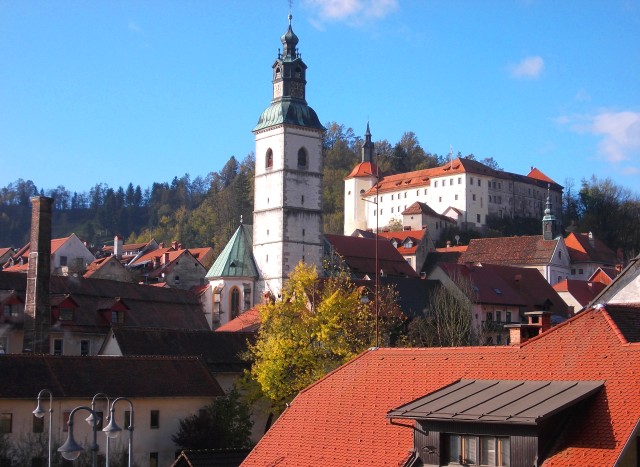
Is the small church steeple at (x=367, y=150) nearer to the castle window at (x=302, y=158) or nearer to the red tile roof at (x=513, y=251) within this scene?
the red tile roof at (x=513, y=251)

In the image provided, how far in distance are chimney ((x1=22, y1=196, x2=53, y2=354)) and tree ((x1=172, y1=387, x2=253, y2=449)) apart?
45.7 feet

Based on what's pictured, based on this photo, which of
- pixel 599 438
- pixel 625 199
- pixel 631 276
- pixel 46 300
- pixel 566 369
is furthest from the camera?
pixel 625 199

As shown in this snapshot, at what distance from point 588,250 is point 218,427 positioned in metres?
87.3

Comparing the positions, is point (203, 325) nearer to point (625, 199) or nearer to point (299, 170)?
point (299, 170)

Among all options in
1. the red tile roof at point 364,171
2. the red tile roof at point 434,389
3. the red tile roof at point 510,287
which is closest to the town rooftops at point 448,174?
the red tile roof at point 364,171

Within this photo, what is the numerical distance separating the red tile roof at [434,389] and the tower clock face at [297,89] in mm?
63718

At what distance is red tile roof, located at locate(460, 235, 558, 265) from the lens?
391 ft

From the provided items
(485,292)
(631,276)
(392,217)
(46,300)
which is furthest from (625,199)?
(631,276)

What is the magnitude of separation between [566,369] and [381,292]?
51050 millimetres

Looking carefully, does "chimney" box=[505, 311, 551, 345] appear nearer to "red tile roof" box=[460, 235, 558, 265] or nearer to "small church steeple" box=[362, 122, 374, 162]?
"red tile roof" box=[460, 235, 558, 265]

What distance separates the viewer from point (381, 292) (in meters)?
72.0

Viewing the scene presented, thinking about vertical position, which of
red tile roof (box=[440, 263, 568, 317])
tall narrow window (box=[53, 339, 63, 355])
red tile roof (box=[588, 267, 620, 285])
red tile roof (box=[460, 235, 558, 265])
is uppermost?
red tile roof (box=[460, 235, 558, 265])

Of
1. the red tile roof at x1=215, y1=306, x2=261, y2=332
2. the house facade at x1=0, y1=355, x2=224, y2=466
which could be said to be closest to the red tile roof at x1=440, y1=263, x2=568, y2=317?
the red tile roof at x1=215, y1=306, x2=261, y2=332

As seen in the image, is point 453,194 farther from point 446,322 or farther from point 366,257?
point 446,322
